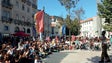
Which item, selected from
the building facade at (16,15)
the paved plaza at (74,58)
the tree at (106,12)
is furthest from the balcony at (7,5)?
the paved plaza at (74,58)

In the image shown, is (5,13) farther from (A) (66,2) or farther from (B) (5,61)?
(B) (5,61)

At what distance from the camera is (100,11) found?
30422 millimetres

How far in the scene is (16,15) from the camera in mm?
53438

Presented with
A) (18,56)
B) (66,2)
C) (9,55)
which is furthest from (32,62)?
(66,2)

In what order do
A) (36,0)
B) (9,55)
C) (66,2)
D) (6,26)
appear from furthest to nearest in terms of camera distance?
(36,0) → (6,26) → (66,2) → (9,55)

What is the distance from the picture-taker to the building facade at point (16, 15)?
155 feet

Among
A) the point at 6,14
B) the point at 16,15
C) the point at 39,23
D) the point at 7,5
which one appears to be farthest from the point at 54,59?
the point at 16,15

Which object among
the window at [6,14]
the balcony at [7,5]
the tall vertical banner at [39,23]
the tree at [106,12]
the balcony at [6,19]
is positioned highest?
the balcony at [7,5]

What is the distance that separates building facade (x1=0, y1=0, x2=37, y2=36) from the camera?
1860 inches

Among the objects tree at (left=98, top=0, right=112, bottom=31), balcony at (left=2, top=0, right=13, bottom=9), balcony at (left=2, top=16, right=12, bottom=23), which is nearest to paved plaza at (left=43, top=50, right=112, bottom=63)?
tree at (left=98, top=0, right=112, bottom=31)

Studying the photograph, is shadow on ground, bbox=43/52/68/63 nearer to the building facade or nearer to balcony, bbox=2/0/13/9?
the building facade

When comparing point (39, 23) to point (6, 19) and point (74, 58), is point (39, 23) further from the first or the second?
point (6, 19)

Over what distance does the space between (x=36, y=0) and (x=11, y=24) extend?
20.8 meters

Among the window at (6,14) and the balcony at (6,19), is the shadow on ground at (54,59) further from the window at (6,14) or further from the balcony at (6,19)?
the window at (6,14)
